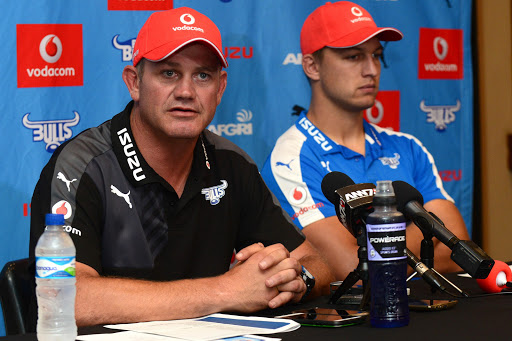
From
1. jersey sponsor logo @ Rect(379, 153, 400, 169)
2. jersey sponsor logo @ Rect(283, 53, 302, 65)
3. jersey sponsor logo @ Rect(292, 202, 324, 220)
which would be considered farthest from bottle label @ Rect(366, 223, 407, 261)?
jersey sponsor logo @ Rect(283, 53, 302, 65)

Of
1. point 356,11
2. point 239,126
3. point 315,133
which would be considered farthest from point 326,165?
point 356,11

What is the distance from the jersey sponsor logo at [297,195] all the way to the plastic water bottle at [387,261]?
1242mm

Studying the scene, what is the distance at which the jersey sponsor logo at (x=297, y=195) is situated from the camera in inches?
107

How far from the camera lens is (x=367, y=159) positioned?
9.56 ft

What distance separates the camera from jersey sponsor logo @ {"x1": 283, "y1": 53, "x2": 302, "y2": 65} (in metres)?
3.20

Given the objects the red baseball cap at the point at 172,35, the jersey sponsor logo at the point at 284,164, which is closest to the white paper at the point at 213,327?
the red baseball cap at the point at 172,35

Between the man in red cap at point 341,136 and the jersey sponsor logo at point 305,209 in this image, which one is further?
the man in red cap at point 341,136

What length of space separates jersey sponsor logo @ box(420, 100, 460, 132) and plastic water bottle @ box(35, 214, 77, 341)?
2.48m

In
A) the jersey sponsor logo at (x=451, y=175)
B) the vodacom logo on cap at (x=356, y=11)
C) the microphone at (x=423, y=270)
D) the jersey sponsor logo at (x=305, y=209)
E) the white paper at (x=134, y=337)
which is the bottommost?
the white paper at (x=134, y=337)

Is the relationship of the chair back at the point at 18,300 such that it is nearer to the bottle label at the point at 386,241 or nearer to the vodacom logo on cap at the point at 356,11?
the bottle label at the point at 386,241

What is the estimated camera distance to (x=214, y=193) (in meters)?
2.22

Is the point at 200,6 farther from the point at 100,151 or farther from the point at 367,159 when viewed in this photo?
the point at 100,151

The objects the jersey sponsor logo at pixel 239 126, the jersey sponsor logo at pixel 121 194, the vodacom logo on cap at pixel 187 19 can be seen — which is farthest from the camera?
the jersey sponsor logo at pixel 239 126

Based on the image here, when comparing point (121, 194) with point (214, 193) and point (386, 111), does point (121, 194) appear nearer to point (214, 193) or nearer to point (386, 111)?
point (214, 193)
